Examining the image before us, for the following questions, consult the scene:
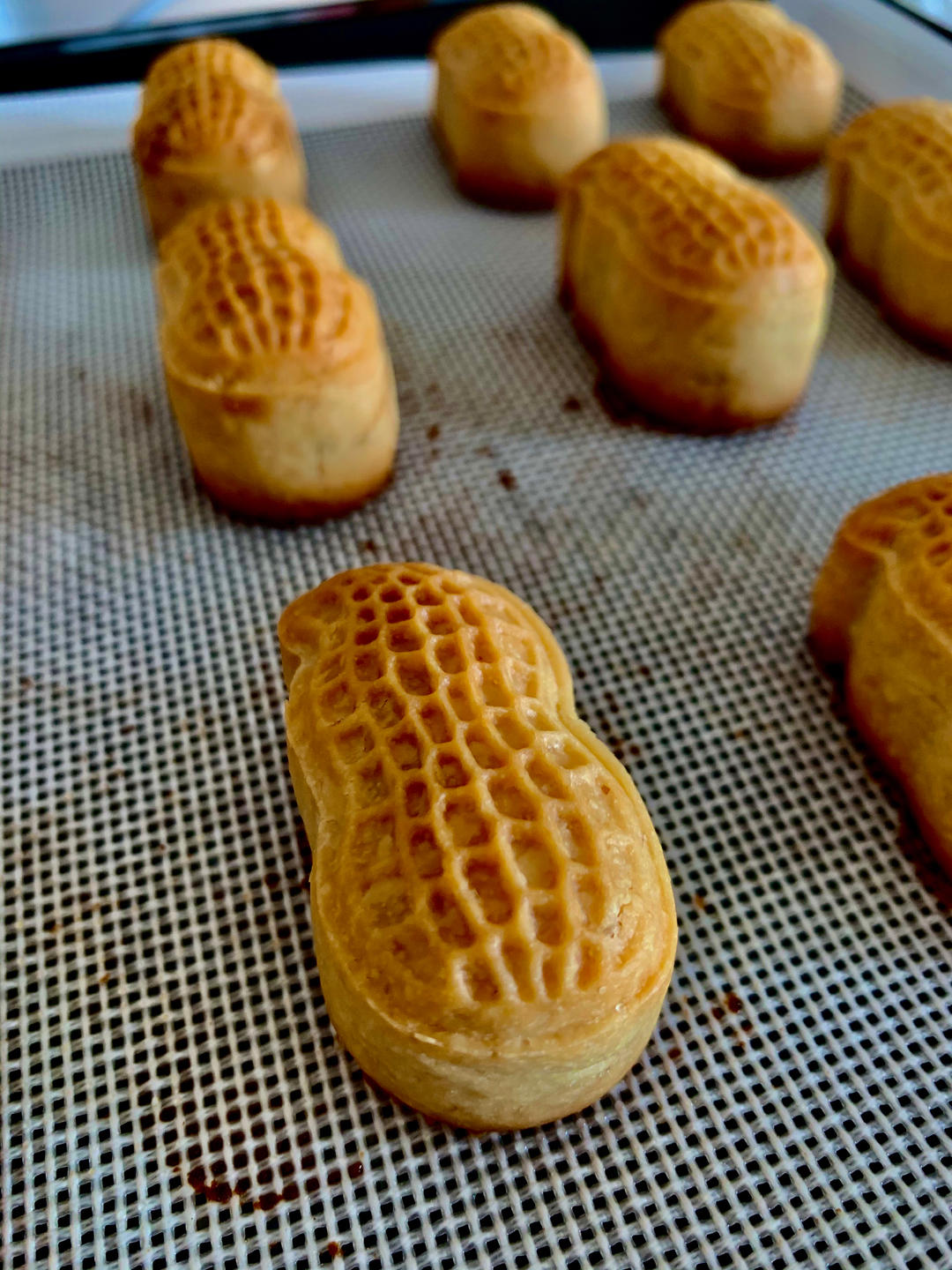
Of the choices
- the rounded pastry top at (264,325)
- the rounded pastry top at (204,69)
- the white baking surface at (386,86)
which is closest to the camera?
the rounded pastry top at (264,325)

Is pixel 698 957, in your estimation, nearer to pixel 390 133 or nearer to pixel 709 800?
pixel 709 800

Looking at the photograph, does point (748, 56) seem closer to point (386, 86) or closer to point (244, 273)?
point (386, 86)

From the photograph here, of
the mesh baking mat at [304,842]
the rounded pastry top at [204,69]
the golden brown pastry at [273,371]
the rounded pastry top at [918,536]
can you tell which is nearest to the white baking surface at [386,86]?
the rounded pastry top at [204,69]

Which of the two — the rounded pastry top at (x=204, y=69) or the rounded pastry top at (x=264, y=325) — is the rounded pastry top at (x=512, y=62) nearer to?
the rounded pastry top at (x=204, y=69)

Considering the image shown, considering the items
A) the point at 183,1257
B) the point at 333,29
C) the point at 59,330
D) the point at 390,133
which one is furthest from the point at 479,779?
the point at 333,29

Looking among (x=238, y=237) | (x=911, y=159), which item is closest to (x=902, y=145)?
(x=911, y=159)

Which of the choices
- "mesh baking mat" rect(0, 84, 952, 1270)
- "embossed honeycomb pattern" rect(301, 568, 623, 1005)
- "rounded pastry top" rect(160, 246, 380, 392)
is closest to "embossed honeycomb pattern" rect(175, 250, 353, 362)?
"rounded pastry top" rect(160, 246, 380, 392)
